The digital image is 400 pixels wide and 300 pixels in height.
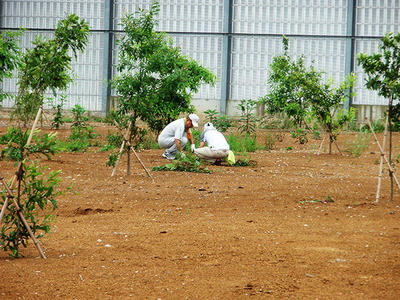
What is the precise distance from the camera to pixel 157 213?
20.7 ft

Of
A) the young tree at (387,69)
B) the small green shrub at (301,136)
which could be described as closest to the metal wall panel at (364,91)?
the small green shrub at (301,136)

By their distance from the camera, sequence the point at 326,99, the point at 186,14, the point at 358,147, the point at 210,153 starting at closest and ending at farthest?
the point at 210,153
the point at 326,99
the point at 358,147
the point at 186,14

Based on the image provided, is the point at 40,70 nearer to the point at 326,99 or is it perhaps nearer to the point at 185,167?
the point at 185,167

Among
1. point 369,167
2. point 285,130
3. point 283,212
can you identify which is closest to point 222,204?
point 283,212

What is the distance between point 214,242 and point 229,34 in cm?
1671

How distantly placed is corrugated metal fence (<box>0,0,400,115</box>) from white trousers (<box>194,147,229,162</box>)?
389 inches

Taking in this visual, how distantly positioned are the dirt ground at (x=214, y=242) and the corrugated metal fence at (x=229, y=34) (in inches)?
486

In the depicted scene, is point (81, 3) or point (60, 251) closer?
point (60, 251)

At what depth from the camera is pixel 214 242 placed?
4930 millimetres

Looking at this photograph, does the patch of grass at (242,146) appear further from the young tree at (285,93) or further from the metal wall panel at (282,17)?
Answer: the metal wall panel at (282,17)

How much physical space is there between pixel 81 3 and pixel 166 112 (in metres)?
10.1

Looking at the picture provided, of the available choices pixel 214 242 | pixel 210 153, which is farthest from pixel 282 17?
pixel 214 242

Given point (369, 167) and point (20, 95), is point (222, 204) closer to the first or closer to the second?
point (20, 95)

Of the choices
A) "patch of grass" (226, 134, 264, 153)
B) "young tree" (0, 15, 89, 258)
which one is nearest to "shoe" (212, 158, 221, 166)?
"patch of grass" (226, 134, 264, 153)
